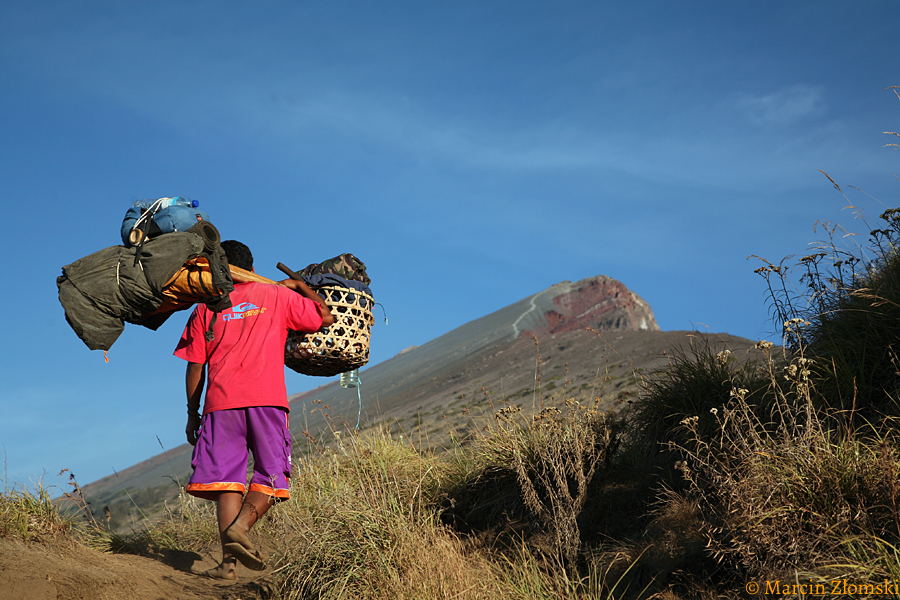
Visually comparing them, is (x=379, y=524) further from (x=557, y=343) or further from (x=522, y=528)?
(x=557, y=343)

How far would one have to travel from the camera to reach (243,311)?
450 cm

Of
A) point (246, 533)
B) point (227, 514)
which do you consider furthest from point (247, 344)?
point (246, 533)

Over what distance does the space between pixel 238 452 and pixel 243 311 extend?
0.95m

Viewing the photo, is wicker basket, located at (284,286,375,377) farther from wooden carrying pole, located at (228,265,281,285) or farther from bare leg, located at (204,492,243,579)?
bare leg, located at (204,492,243,579)

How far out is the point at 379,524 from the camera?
400 centimetres

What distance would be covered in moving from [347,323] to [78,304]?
74.0 inches

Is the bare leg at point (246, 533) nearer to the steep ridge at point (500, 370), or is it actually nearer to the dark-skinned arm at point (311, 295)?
the dark-skinned arm at point (311, 295)

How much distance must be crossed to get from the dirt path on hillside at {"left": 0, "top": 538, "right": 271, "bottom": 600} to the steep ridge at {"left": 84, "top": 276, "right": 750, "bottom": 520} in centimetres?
162

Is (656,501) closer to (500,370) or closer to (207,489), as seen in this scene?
(207,489)

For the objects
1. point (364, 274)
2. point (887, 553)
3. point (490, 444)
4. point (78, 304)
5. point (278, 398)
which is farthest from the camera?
point (490, 444)

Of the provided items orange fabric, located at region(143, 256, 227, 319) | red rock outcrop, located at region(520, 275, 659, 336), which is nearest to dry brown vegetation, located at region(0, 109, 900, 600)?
orange fabric, located at region(143, 256, 227, 319)

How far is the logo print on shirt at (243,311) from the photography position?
4.48m

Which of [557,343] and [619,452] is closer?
[619,452]

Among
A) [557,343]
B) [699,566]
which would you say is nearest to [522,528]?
[699,566]
